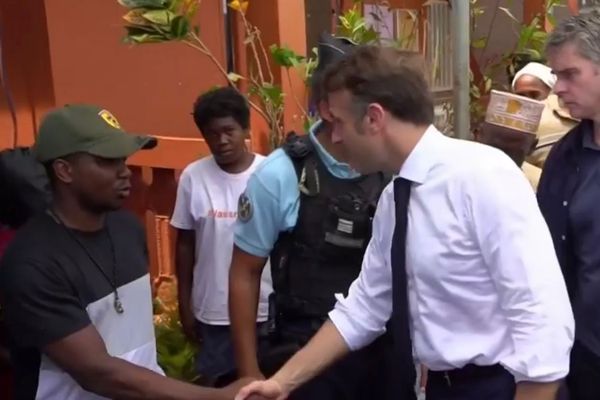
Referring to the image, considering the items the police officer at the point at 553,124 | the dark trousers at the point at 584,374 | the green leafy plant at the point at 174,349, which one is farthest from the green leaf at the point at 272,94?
the dark trousers at the point at 584,374

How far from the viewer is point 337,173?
3.06 meters

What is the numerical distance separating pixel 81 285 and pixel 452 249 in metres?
1.05

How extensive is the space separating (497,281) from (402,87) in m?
0.53

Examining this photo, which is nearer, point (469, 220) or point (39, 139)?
point (469, 220)

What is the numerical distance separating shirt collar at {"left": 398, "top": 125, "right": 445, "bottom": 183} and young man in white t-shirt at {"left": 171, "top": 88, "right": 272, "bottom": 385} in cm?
173

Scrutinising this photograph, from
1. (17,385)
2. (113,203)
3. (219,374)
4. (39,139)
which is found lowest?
(219,374)

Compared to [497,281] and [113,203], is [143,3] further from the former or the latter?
[497,281]

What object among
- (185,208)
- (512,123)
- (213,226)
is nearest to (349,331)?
(512,123)

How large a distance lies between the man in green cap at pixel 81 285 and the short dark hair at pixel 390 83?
0.76 m

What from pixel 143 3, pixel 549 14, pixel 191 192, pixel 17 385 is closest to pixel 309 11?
pixel 549 14

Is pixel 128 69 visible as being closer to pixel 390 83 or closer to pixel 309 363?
pixel 309 363

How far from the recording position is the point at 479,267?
2.31 metres

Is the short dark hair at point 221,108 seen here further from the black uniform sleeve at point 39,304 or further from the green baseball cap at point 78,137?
the black uniform sleeve at point 39,304

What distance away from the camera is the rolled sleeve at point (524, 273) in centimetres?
219
